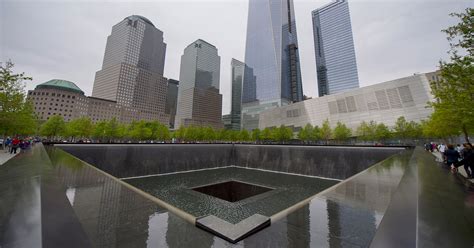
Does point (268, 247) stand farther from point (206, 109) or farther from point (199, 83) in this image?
point (199, 83)

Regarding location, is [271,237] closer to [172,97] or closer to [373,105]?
[373,105]

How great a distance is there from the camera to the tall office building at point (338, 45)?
9775 cm

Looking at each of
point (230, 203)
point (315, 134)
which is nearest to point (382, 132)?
point (315, 134)

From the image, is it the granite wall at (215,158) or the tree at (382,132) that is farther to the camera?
the tree at (382,132)

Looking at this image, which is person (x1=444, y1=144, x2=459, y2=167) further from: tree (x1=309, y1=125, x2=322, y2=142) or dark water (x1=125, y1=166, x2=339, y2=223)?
tree (x1=309, y1=125, x2=322, y2=142)

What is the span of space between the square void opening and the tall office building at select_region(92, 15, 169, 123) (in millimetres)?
118333

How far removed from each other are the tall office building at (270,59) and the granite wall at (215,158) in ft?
265

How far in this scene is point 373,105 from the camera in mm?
52125

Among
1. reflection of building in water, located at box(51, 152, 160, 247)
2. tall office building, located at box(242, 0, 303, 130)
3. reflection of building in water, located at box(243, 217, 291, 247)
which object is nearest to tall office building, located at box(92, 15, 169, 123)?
tall office building, located at box(242, 0, 303, 130)

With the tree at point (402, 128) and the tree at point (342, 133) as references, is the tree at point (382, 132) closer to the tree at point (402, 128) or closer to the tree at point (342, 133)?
the tree at point (402, 128)

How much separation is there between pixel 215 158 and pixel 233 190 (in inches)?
303

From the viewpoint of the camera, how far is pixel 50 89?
89062 millimetres

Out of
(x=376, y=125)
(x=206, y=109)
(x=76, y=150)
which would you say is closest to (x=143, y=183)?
(x=76, y=150)

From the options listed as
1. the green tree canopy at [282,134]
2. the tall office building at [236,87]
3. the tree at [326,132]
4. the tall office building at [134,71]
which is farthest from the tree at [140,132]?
the tall office building at [236,87]
